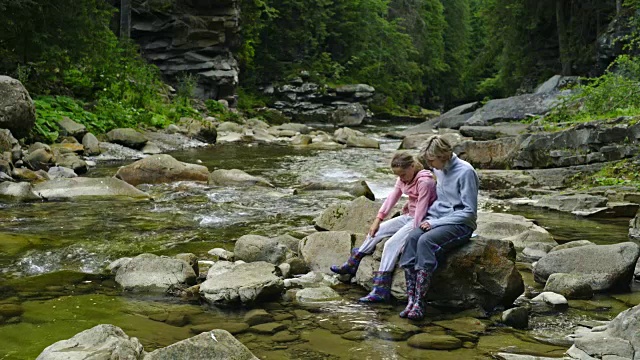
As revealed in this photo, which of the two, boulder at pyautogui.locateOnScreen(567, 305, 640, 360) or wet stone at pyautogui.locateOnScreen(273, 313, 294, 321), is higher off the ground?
boulder at pyautogui.locateOnScreen(567, 305, 640, 360)

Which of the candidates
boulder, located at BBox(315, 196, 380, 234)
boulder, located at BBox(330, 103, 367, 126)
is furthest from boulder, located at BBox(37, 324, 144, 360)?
boulder, located at BBox(330, 103, 367, 126)

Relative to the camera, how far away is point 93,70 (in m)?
20.6

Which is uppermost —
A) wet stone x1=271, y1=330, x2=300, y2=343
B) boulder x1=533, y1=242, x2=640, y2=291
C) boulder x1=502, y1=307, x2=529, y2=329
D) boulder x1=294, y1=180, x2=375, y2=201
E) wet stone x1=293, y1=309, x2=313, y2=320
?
boulder x1=294, y1=180, x2=375, y2=201

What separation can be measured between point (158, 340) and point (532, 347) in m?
2.42

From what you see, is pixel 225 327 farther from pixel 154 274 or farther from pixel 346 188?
pixel 346 188

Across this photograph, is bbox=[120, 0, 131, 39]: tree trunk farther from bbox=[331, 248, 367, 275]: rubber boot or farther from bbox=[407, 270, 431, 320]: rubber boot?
bbox=[407, 270, 431, 320]: rubber boot

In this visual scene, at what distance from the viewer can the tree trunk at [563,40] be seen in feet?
98.4

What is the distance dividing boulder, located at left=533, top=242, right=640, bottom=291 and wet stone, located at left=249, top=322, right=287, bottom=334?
259 centimetres

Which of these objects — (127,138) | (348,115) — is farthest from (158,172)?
(348,115)

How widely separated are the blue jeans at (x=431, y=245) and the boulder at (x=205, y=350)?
1.83 meters


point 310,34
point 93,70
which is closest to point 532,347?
point 93,70

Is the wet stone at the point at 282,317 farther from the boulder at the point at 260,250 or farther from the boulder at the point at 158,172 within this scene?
the boulder at the point at 158,172

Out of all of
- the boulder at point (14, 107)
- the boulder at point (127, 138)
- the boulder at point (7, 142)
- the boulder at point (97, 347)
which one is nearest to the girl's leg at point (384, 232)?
the boulder at point (97, 347)

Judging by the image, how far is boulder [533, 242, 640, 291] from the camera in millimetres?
5422
